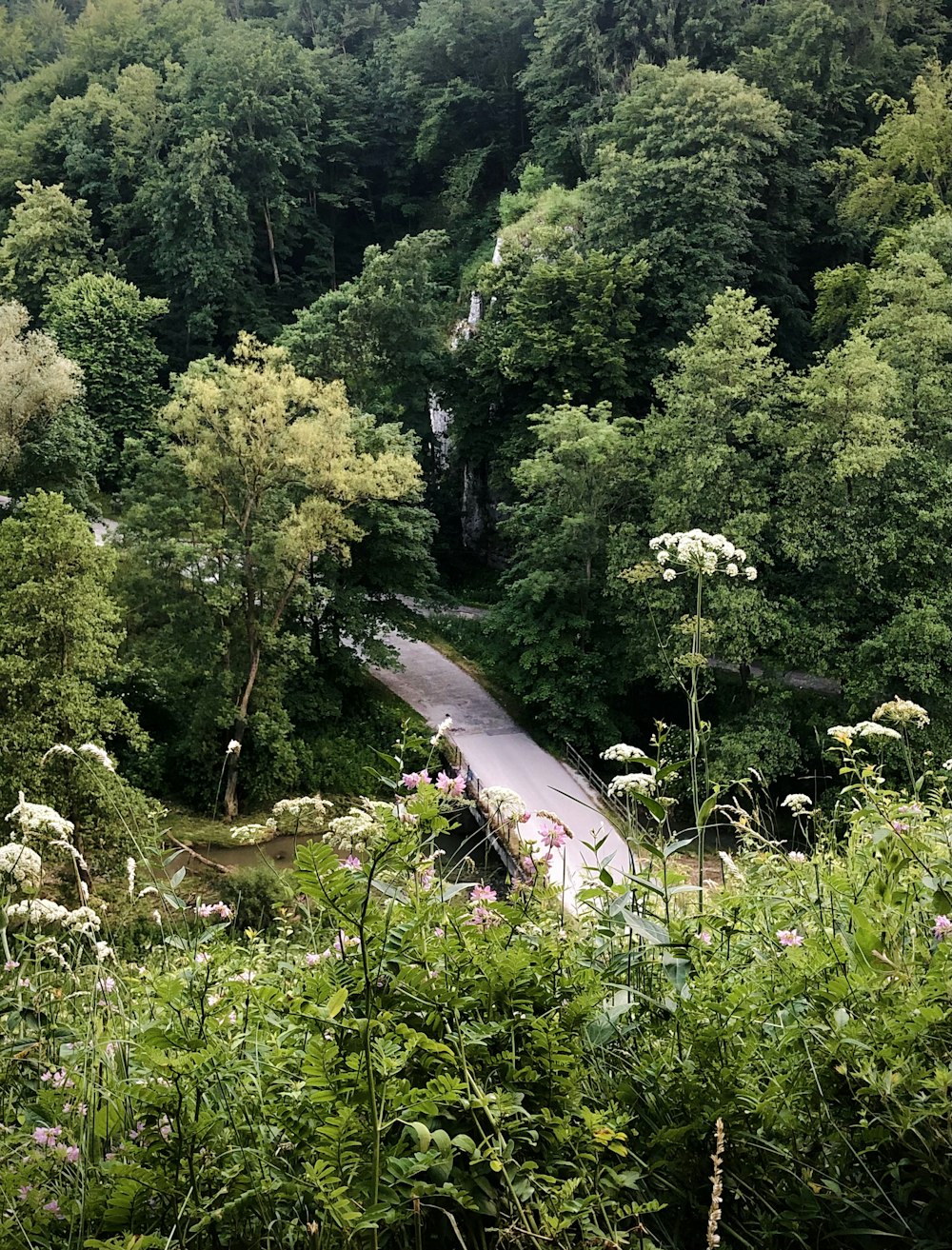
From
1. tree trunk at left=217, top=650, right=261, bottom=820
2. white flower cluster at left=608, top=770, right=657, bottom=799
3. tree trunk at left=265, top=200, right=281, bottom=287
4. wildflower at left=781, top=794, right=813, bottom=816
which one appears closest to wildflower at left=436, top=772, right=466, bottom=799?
white flower cluster at left=608, top=770, right=657, bottom=799

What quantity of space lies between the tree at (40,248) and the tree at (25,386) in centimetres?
1250

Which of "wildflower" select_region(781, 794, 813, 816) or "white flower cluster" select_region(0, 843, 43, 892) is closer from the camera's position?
"white flower cluster" select_region(0, 843, 43, 892)

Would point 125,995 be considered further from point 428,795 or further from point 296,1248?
point 428,795

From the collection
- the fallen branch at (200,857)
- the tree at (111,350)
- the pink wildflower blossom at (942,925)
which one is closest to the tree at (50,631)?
the fallen branch at (200,857)

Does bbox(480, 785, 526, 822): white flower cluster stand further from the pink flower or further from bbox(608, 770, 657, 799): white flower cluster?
bbox(608, 770, 657, 799): white flower cluster

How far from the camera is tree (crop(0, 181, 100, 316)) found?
3312cm

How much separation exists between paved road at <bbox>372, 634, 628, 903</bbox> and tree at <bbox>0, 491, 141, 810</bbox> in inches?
257

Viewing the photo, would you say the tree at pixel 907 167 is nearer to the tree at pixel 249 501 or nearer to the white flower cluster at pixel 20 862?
the tree at pixel 249 501

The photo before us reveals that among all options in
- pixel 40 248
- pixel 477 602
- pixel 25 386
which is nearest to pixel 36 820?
pixel 25 386

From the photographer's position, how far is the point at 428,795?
1653mm

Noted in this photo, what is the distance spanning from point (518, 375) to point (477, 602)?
6757 millimetres

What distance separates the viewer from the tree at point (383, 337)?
981 inches

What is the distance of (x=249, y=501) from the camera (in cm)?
1580

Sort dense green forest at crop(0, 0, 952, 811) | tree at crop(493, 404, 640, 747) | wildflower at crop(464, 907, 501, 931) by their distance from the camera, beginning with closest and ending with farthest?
1. wildflower at crop(464, 907, 501, 931)
2. dense green forest at crop(0, 0, 952, 811)
3. tree at crop(493, 404, 640, 747)
